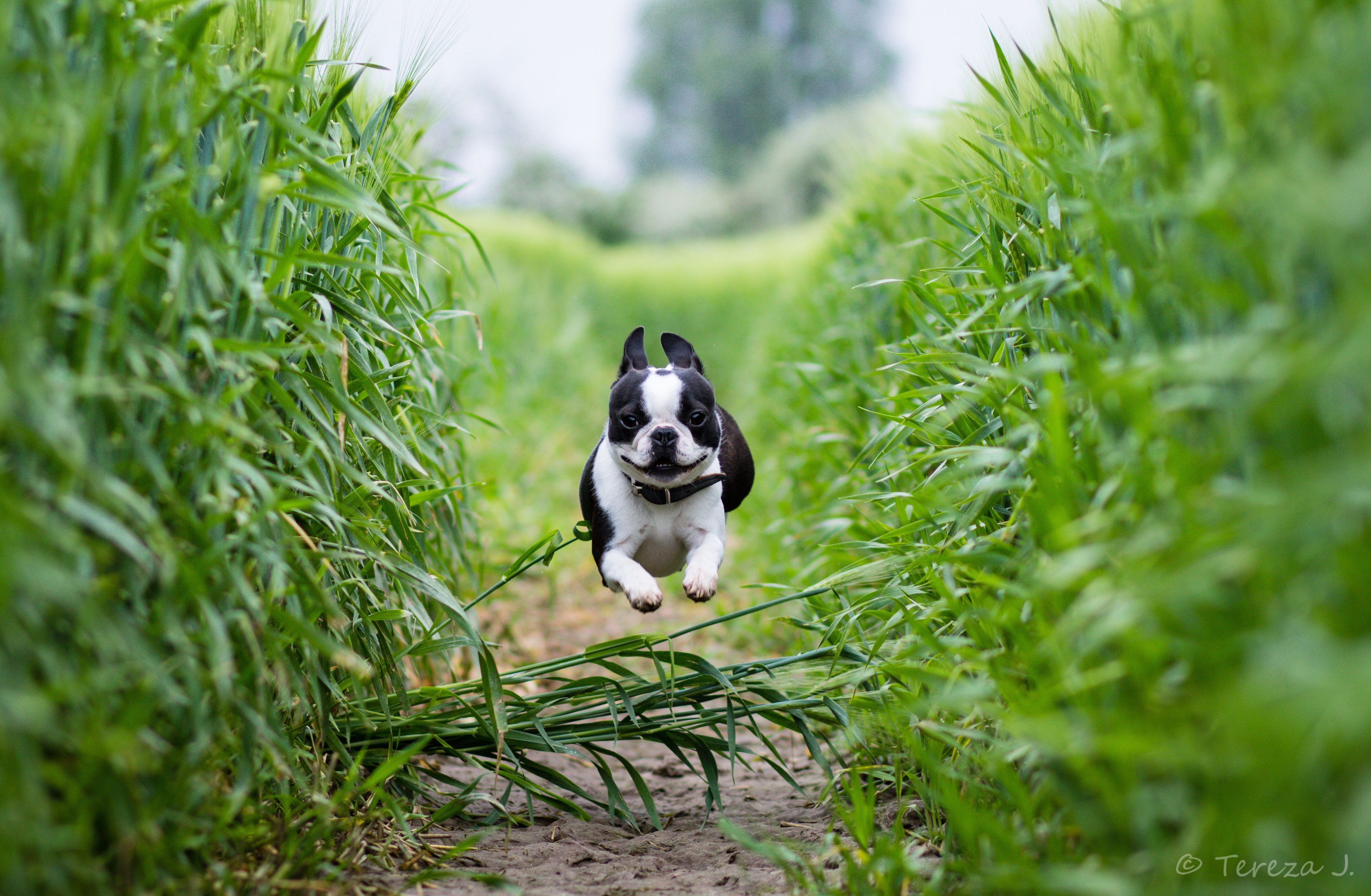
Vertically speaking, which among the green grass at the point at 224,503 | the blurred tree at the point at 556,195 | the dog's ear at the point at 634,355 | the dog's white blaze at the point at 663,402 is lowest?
the green grass at the point at 224,503

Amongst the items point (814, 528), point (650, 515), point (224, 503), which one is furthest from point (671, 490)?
point (224, 503)

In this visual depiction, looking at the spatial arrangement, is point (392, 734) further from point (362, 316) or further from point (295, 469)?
point (362, 316)

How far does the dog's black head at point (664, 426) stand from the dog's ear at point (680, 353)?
0.13 metres

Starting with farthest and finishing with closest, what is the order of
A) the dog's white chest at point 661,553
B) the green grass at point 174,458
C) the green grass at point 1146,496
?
the dog's white chest at point 661,553
the green grass at point 174,458
the green grass at point 1146,496

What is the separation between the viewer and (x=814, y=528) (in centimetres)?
281

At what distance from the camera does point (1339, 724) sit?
0.92 meters

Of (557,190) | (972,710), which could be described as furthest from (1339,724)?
(557,190)

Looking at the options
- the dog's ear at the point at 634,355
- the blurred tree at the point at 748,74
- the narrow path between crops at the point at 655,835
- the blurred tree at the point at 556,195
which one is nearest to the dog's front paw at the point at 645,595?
the narrow path between crops at the point at 655,835

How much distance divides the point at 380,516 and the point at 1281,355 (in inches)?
72.5

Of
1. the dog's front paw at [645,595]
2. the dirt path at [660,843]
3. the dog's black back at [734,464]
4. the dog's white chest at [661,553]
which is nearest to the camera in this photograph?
the dirt path at [660,843]

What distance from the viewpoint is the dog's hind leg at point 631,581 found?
2141 millimetres

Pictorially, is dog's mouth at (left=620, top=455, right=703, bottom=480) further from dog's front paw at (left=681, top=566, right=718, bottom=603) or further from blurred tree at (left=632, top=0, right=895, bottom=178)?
blurred tree at (left=632, top=0, right=895, bottom=178)

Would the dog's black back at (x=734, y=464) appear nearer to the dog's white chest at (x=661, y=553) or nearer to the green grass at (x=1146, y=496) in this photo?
the dog's white chest at (x=661, y=553)

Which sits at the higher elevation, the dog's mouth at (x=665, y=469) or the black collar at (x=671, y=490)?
the black collar at (x=671, y=490)
